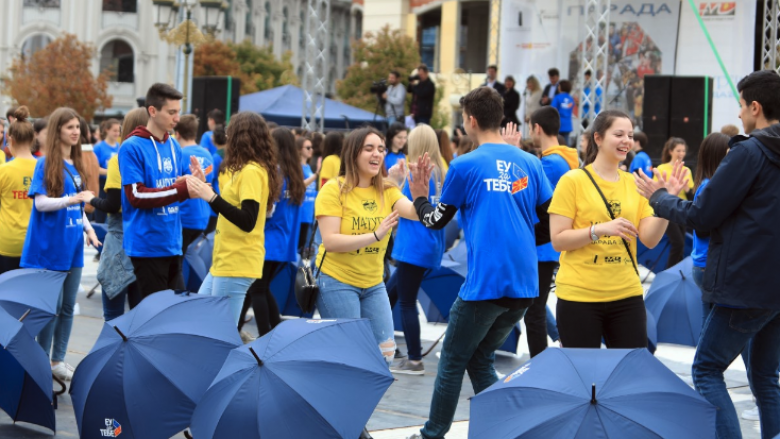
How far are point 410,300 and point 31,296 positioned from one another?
9.86ft

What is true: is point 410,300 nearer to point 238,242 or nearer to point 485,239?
point 238,242

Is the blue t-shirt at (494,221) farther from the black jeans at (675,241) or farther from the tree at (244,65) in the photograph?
the tree at (244,65)

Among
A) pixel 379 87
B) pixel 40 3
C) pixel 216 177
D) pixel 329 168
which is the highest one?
pixel 40 3

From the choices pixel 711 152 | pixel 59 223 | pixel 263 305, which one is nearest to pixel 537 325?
pixel 711 152

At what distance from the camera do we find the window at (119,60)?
6462 cm

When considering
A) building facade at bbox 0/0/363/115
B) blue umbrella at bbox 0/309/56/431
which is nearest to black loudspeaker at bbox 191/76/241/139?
blue umbrella at bbox 0/309/56/431

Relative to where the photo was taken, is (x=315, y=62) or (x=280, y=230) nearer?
(x=280, y=230)

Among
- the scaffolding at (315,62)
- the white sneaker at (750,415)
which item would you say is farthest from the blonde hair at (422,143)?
the scaffolding at (315,62)

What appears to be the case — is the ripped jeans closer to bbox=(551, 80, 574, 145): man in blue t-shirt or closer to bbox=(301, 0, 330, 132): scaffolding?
bbox=(301, 0, 330, 132): scaffolding

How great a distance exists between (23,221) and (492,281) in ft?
12.9

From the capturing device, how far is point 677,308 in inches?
331

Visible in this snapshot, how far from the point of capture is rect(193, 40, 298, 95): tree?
56844 millimetres

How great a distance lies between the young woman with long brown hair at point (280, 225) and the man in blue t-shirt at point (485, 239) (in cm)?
294

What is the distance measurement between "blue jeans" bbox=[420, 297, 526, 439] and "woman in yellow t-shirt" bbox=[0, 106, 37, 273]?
364 centimetres
